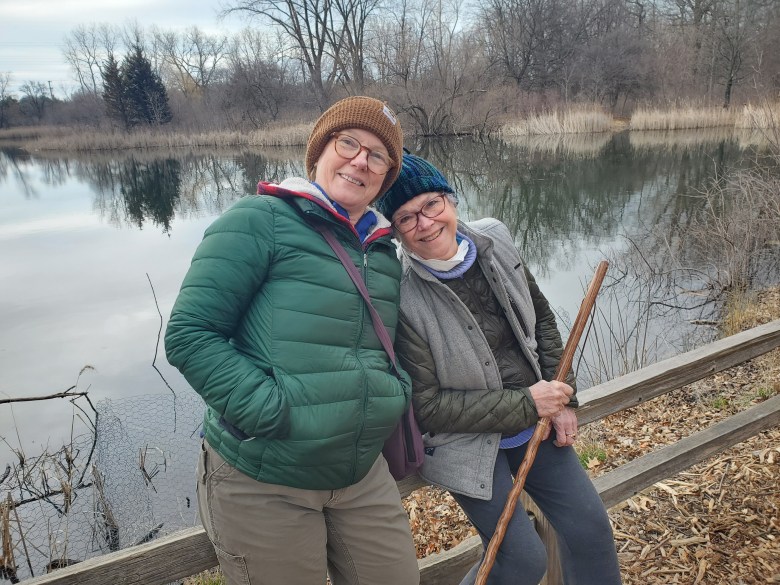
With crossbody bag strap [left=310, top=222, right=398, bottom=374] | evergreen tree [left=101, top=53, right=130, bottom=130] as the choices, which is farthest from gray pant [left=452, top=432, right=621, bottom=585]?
evergreen tree [left=101, top=53, right=130, bottom=130]

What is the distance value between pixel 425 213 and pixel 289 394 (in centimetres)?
82

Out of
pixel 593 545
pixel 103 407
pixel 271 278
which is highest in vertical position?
pixel 271 278

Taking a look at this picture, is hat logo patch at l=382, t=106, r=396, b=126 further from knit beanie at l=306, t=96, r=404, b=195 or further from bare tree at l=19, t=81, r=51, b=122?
bare tree at l=19, t=81, r=51, b=122

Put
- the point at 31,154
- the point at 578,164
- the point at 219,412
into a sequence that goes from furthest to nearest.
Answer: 1. the point at 31,154
2. the point at 578,164
3. the point at 219,412

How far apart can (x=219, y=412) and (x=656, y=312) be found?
7.37 meters

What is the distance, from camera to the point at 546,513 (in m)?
1.99

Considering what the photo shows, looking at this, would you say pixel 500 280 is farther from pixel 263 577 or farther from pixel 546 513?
pixel 263 577

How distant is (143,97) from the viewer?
127 ft

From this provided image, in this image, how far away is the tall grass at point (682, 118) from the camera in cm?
2375

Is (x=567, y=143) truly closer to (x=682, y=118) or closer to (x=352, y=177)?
(x=682, y=118)

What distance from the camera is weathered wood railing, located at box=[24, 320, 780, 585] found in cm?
158

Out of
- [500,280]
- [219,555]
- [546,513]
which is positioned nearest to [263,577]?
[219,555]

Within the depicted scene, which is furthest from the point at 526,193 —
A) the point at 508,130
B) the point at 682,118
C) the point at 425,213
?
the point at 682,118

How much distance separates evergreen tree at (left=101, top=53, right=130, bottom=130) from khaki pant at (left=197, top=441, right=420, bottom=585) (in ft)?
140
